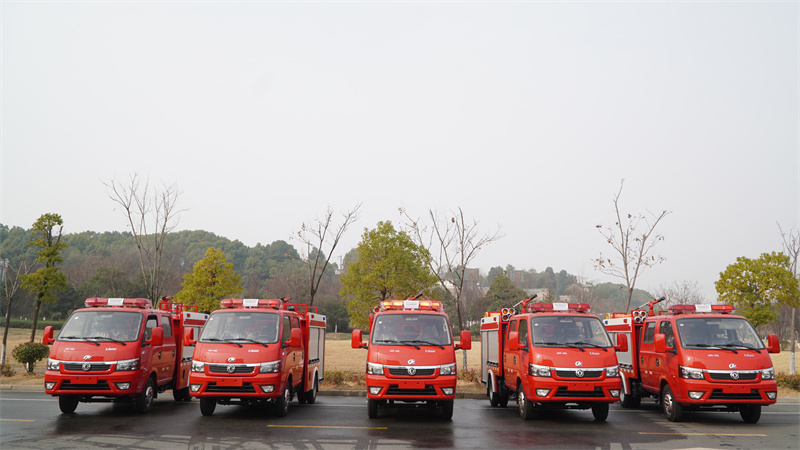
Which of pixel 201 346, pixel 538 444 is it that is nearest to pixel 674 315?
pixel 538 444

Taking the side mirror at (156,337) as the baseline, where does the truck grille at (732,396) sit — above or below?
below

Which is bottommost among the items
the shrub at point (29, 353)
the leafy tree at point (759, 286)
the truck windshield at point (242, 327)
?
the shrub at point (29, 353)

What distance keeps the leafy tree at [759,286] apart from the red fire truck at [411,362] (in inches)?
581

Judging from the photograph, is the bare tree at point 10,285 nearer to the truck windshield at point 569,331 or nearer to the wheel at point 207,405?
the wheel at point 207,405

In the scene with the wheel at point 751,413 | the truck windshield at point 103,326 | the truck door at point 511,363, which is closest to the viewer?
the wheel at point 751,413

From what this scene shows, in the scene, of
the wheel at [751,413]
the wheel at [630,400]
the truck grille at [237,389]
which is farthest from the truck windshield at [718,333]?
the truck grille at [237,389]

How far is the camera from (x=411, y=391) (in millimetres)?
12516

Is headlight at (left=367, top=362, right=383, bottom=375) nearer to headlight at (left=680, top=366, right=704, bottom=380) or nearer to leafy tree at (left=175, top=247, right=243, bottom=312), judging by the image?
headlight at (left=680, top=366, right=704, bottom=380)

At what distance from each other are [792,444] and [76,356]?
14.2 metres

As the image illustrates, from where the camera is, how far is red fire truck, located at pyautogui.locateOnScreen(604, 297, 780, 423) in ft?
41.3

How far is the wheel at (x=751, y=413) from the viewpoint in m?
13.3

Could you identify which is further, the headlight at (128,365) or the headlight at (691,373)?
the headlight at (128,365)

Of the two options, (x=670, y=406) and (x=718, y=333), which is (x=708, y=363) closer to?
(x=718, y=333)

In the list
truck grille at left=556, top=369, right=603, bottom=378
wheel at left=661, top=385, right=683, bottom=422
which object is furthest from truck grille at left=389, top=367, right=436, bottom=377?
wheel at left=661, top=385, right=683, bottom=422
